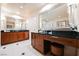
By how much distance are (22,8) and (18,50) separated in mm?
870

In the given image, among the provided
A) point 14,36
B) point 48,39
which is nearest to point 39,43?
point 48,39

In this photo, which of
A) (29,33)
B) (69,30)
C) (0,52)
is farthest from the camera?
(29,33)

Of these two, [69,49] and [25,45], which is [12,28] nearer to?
[25,45]

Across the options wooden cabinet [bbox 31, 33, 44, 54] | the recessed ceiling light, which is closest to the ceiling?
the recessed ceiling light

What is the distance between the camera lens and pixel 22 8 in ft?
6.79

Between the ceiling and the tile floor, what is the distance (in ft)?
1.95

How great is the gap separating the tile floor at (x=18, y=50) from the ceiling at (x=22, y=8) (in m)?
0.59

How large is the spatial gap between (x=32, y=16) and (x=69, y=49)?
3.30 feet

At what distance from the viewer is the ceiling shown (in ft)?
6.70

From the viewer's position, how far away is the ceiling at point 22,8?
2.04 metres

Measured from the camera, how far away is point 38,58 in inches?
79.4

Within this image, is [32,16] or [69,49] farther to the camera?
[32,16]

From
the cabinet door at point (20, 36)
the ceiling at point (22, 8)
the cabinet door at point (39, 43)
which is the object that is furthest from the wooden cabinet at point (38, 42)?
the ceiling at point (22, 8)

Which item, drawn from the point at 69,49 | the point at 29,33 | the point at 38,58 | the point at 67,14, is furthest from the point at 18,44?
the point at 67,14
